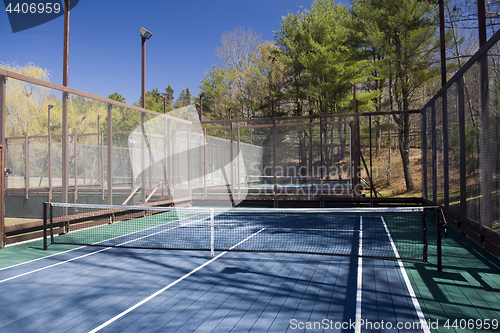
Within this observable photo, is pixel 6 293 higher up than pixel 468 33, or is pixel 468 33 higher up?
pixel 468 33

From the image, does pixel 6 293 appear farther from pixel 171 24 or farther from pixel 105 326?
pixel 171 24

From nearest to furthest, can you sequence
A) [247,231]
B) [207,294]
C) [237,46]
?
[207,294] → [247,231] → [237,46]

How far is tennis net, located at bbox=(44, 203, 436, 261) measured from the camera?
705cm

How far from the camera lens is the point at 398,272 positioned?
5.49 m

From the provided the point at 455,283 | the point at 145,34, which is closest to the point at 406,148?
the point at 145,34

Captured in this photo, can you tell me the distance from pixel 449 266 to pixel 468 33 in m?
15.6

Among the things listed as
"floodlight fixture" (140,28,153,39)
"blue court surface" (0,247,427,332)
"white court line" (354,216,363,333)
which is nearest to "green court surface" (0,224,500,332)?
"blue court surface" (0,247,427,332)

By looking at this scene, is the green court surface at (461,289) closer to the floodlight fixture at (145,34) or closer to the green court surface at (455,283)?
the green court surface at (455,283)

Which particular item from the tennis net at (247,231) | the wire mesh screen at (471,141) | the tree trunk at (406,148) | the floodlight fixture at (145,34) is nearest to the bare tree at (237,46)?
the tree trunk at (406,148)

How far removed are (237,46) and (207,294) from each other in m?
35.2

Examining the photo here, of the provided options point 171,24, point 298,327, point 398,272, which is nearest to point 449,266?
point 398,272

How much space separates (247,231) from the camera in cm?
947

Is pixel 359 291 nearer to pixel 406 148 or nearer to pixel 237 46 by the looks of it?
pixel 406 148

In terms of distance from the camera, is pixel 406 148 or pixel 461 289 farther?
pixel 406 148
